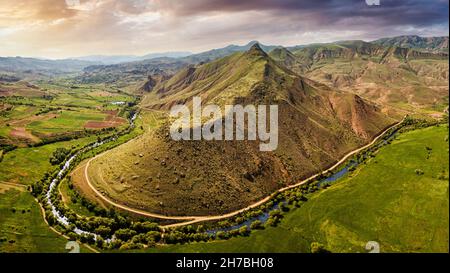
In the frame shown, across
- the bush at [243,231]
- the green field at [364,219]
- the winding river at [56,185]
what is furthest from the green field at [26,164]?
the bush at [243,231]

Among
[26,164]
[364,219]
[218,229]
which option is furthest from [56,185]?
[364,219]

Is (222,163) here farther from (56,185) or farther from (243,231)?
(56,185)

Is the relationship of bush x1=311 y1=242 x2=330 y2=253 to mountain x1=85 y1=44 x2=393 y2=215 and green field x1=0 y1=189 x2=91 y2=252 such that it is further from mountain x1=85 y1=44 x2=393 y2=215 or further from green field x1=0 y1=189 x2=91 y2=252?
green field x1=0 y1=189 x2=91 y2=252

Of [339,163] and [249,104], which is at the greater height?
[249,104]

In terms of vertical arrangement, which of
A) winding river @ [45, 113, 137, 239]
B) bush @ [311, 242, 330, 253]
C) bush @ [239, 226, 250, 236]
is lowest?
bush @ [311, 242, 330, 253]

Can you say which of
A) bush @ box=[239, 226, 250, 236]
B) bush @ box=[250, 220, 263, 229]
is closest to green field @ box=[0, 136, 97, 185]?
bush @ box=[239, 226, 250, 236]
